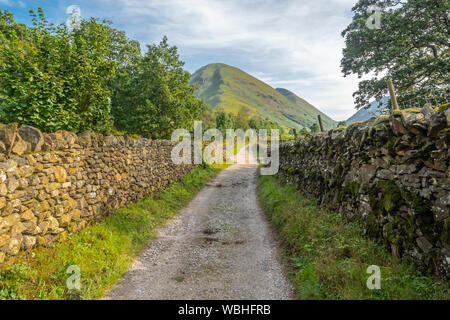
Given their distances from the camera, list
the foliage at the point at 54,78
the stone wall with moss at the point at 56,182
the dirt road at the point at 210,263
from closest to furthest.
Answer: the stone wall with moss at the point at 56,182 < the dirt road at the point at 210,263 < the foliage at the point at 54,78

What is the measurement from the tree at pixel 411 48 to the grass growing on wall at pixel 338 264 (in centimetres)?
1433

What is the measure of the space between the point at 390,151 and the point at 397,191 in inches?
36.6

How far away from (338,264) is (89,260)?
5651 mm

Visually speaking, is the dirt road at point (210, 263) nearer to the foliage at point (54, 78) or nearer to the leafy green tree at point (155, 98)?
the foliage at point (54, 78)

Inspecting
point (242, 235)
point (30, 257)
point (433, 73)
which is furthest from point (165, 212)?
point (433, 73)

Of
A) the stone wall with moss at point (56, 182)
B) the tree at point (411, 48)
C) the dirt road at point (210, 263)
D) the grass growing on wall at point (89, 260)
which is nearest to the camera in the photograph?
the grass growing on wall at point (89, 260)

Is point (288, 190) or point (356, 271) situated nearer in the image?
point (356, 271)

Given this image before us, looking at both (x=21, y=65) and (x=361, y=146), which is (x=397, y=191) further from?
(x=21, y=65)

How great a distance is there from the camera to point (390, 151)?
532 centimetres

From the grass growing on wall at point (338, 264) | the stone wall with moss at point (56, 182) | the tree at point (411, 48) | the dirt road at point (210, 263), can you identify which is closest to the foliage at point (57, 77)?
the stone wall with moss at point (56, 182)

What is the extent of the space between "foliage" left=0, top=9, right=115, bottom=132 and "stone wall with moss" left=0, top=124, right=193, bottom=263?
206cm

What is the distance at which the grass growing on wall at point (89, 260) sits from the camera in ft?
14.2

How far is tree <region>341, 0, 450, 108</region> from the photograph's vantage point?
15.2 meters

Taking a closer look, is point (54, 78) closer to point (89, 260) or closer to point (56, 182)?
point (56, 182)
